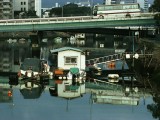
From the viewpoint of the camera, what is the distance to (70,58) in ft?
105

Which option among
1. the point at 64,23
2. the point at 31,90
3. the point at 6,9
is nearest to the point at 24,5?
the point at 6,9

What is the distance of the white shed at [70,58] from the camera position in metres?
31.9

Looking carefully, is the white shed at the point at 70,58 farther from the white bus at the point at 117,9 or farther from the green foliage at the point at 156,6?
the white bus at the point at 117,9

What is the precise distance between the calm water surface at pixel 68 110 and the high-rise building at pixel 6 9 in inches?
3451

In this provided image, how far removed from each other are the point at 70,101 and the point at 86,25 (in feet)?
128

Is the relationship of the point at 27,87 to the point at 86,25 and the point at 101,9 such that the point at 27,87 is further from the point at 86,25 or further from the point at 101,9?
→ the point at 101,9

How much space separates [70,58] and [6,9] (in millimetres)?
82591

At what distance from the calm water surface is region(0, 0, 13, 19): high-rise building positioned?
288 feet

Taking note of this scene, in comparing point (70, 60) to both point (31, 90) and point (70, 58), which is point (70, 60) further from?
point (31, 90)

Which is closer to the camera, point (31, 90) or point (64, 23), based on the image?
point (31, 90)

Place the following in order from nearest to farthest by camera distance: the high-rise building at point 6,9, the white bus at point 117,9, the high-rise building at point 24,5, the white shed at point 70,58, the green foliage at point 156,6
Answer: the white shed at point 70,58, the green foliage at point 156,6, the white bus at point 117,9, the high-rise building at point 6,9, the high-rise building at point 24,5

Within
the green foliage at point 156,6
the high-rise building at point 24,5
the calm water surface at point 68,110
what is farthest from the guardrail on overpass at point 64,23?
the high-rise building at point 24,5

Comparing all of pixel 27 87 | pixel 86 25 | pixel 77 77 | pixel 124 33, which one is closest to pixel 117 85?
pixel 77 77

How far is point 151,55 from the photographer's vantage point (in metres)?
32.3
